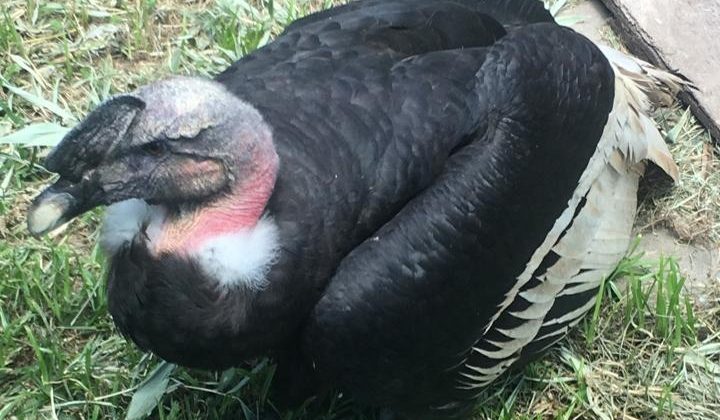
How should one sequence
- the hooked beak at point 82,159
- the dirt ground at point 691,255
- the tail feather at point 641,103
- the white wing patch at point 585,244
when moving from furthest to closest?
the dirt ground at point 691,255 → the tail feather at point 641,103 → the white wing patch at point 585,244 → the hooked beak at point 82,159

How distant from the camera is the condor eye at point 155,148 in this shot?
258 centimetres

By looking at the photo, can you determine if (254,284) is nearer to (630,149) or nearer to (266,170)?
(266,170)

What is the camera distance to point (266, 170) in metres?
2.72

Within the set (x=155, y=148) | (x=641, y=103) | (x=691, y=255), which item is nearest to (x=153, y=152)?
(x=155, y=148)

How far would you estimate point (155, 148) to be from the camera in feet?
8.51

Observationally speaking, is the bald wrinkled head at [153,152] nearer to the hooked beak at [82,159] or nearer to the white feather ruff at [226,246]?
the hooked beak at [82,159]

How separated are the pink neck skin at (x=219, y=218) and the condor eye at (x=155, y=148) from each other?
0.61 feet

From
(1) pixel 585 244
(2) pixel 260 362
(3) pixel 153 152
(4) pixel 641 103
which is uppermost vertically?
(3) pixel 153 152

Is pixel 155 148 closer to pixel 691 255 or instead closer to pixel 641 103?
pixel 641 103

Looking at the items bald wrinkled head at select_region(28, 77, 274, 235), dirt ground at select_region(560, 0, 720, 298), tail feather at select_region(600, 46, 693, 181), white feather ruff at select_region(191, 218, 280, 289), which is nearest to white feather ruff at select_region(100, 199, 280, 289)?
white feather ruff at select_region(191, 218, 280, 289)

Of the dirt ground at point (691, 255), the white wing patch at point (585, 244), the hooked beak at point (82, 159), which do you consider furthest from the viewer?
the dirt ground at point (691, 255)

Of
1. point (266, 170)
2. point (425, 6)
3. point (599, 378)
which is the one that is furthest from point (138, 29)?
point (599, 378)

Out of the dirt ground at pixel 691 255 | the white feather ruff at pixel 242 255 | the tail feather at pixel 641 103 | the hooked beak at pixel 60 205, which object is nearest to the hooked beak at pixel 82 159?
the hooked beak at pixel 60 205

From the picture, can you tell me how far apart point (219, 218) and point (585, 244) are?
1.34m
